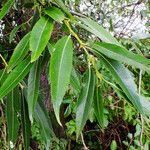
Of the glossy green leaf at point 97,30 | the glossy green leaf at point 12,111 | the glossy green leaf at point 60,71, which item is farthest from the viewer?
the glossy green leaf at point 12,111

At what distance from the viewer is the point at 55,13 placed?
25.5 inches

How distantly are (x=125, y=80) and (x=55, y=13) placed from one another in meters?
0.18

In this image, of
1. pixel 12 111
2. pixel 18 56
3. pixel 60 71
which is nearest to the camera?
pixel 60 71

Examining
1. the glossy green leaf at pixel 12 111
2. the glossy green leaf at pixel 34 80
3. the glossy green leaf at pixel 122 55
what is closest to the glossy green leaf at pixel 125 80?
the glossy green leaf at pixel 122 55

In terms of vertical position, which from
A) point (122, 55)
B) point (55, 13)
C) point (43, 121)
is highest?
point (55, 13)

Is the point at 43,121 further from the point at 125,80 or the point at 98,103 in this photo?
the point at 125,80

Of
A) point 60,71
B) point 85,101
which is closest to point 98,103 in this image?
point 85,101

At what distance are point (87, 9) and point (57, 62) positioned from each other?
1.83 m

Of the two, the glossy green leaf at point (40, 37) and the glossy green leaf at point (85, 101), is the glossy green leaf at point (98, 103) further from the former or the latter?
the glossy green leaf at point (40, 37)

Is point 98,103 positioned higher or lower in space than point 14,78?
lower

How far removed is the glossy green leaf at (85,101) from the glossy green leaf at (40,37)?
0.10 metres

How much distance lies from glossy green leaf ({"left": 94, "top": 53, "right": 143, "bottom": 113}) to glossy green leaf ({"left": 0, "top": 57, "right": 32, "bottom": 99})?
14 cm

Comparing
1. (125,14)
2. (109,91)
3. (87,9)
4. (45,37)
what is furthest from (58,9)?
(125,14)

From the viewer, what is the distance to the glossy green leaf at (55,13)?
625 mm
